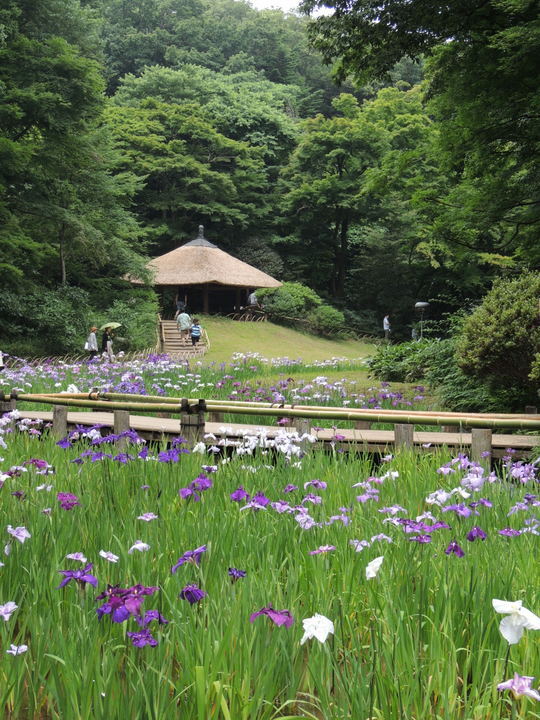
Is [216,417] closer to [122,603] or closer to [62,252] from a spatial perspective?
[122,603]

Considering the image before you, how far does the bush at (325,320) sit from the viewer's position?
33938 millimetres

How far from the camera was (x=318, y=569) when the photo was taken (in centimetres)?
197

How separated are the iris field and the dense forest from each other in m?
4.92

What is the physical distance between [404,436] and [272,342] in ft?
82.0

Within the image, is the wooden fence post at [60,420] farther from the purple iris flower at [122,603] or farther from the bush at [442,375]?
the bush at [442,375]

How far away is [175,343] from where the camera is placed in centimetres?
2736

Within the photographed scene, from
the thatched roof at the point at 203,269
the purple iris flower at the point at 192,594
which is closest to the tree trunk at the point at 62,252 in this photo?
the thatched roof at the point at 203,269

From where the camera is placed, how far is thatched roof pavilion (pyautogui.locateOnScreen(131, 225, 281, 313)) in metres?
31.9

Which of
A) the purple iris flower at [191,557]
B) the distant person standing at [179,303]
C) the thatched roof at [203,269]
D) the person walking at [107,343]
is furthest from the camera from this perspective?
the thatched roof at [203,269]

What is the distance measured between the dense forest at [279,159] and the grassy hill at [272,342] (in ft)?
11.7

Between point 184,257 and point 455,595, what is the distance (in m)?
32.0

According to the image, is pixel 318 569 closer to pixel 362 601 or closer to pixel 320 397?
pixel 362 601

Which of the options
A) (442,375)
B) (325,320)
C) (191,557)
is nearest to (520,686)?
(191,557)

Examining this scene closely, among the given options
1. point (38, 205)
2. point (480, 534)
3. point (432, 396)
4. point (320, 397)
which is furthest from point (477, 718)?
point (38, 205)
